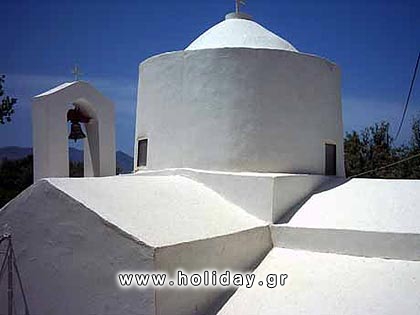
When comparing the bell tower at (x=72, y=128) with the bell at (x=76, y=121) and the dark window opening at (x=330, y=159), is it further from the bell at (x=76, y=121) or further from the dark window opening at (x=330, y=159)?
the dark window opening at (x=330, y=159)

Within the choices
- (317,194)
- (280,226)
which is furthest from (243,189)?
(317,194)

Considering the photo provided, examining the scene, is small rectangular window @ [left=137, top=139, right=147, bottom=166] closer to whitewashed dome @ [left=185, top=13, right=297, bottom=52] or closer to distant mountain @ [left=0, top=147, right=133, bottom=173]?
distant mountain @ [left=0, top=147, right=133, bottom=173]

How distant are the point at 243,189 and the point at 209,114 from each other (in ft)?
5.43

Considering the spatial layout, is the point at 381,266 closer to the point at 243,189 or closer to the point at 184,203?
the point at 243,189

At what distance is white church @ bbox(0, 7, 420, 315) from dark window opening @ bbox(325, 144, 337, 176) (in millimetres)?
32

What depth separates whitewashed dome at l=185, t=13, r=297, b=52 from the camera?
8477 millimetres

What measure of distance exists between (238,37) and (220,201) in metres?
3.45

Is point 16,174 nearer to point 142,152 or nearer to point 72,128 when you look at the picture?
point 72,128

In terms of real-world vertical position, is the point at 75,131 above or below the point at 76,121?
below

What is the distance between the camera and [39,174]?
824 centimetres

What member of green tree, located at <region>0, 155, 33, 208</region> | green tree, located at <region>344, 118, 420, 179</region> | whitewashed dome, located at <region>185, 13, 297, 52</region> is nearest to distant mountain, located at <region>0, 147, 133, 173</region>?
green tree, located at <region>0, 155, 33, 208</region>

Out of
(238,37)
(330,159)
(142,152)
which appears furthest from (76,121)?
(330,159)

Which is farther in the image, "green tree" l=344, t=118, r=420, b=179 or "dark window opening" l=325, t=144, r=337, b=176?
"green tree" l=344, t=118, r=420, b=179

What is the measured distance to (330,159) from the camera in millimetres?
8922
